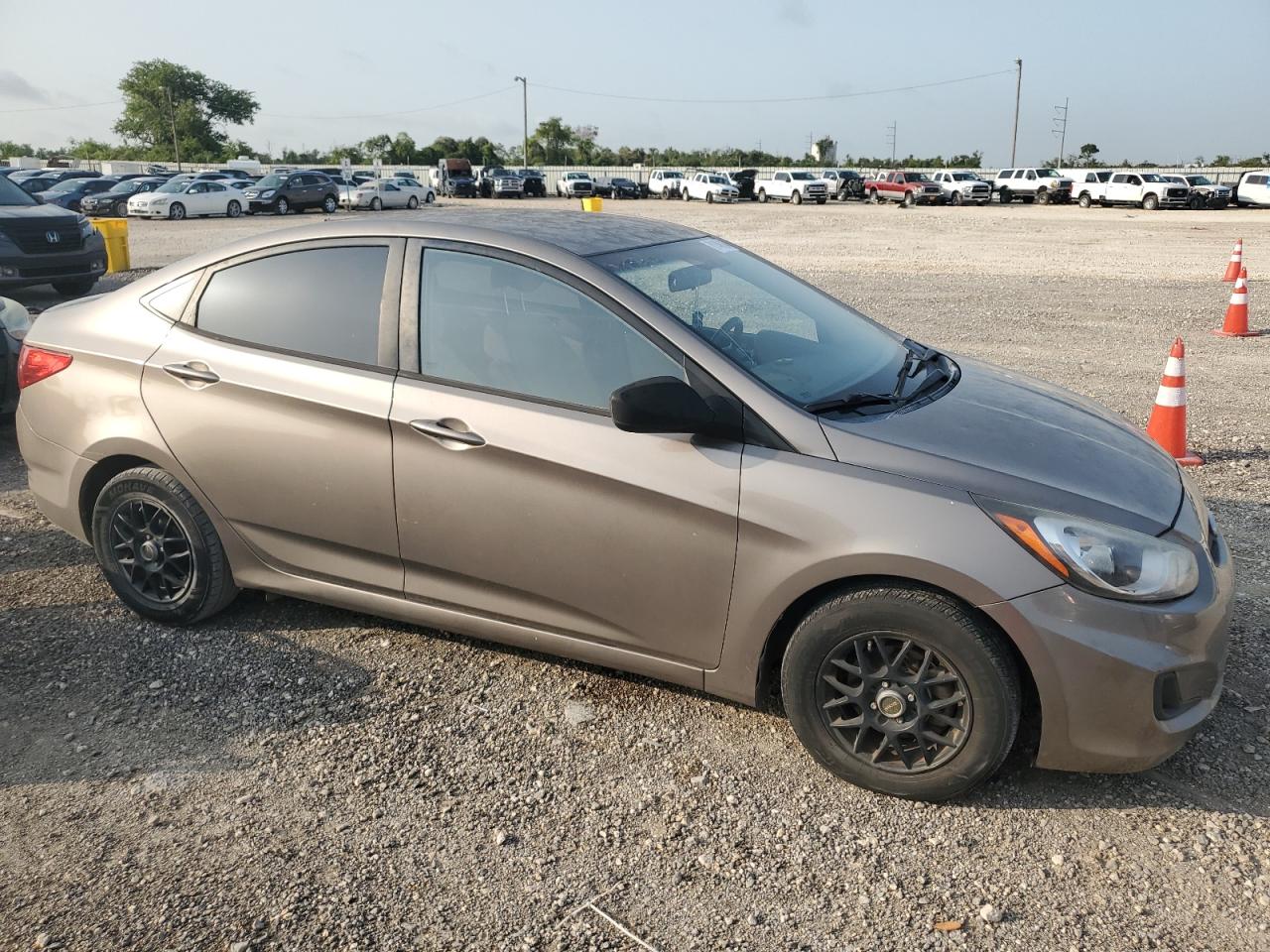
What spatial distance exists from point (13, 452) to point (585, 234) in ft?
16.8

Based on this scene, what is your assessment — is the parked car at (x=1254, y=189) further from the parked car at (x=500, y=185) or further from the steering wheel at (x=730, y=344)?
the steering wheel at (x=730, y=344)

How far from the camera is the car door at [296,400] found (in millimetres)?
3746

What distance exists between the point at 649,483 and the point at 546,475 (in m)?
0.36

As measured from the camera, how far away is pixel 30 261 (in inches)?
520

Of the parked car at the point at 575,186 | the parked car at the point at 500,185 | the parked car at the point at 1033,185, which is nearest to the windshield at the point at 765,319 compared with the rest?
the parked car at the point at 1033,185

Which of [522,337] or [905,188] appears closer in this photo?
[522,337]

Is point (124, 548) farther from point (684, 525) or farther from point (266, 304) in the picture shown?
point (684, 525)

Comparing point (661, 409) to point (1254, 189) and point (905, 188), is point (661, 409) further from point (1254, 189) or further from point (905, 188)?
point (905, 188)

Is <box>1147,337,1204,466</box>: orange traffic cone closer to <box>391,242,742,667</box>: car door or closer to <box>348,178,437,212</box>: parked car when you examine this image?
<box>391,242,742,667</box>: car door

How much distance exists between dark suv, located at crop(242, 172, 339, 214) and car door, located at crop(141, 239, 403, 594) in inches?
1617

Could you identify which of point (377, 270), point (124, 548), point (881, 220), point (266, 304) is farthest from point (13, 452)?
point (881, 220)

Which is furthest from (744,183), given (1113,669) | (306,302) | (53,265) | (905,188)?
(1113,669)

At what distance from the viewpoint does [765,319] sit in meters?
3.88

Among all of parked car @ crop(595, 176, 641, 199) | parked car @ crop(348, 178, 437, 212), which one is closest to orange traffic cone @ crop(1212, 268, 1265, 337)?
parked car @ crop(348, 178, 437, 212)
